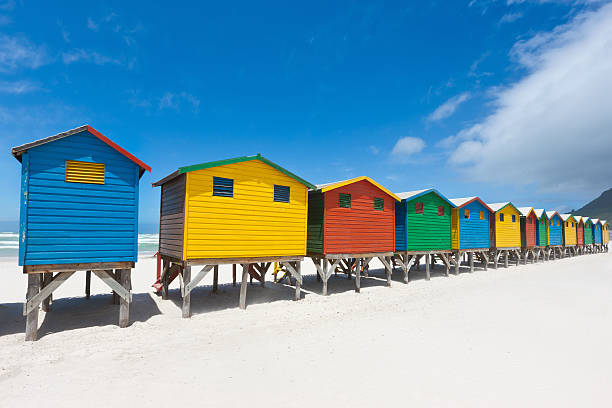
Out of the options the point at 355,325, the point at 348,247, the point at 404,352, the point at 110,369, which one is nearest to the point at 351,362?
the point at 404,352

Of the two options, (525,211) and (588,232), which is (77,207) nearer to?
(525,211)

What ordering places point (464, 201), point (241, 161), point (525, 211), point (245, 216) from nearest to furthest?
point (241, 161)
point (245, 216)
point (464, 201)
point (525, 211)

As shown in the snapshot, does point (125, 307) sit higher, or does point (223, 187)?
point (223, 187)

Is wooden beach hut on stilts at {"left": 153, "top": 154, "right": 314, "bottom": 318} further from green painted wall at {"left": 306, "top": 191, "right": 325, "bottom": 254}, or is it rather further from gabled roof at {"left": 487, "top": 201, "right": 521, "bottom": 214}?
gabled roof at {"left": 487, "top": 201, "right": 521, "bottom": 214}

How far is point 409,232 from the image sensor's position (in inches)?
734

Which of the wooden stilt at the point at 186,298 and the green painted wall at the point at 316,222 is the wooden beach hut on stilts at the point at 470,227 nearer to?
the green painted wall at the point at 316,222

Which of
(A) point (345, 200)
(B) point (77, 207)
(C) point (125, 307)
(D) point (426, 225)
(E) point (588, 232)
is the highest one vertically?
(A) point (345, 200)

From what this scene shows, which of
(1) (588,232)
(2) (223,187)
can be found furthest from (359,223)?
(1) (588,232)

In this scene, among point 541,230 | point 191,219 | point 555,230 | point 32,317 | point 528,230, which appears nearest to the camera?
→ point 32,317

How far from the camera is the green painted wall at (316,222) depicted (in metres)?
14.7

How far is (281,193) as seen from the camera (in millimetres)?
13102

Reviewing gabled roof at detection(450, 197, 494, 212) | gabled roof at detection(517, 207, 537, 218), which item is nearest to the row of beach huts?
gabled roof at detection(450, 197, 494, 212)

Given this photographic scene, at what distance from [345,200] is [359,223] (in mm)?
1461

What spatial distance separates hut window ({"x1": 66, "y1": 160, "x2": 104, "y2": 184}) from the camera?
895 centimetres
